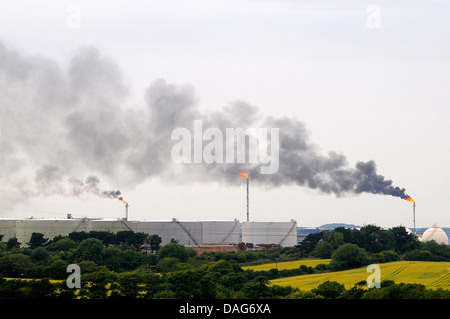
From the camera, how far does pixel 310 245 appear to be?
160 m

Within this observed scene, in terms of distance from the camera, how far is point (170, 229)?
Result: 596ft

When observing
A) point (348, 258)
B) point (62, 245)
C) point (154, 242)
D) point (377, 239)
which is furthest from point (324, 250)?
point (62, 245)

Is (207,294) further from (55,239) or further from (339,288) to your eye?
(55,239)

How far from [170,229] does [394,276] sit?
82.8 meters

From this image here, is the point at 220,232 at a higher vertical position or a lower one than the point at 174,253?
higher

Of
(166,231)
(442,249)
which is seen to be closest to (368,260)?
(442,249)

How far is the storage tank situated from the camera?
181375 mm

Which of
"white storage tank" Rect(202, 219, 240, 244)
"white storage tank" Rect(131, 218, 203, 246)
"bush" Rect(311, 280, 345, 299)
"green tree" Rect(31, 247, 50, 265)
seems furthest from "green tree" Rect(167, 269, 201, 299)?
"white storage tank" Rect(202, 219, 240, 244)

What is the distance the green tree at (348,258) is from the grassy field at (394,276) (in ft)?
10.4

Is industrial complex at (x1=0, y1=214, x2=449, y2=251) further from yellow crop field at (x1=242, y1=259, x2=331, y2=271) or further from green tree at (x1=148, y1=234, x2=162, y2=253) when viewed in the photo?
yellow crop field at (x1=242, y1=259, x2=331, y2=271)

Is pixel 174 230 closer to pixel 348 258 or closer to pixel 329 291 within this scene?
pixel 348 258

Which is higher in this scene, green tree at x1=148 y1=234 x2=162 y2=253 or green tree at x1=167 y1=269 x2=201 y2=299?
green tree at x1=148 y1=234 x2=162 y2=253

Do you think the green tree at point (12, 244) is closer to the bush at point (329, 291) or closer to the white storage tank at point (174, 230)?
the white storage tank at point (174, 230)
